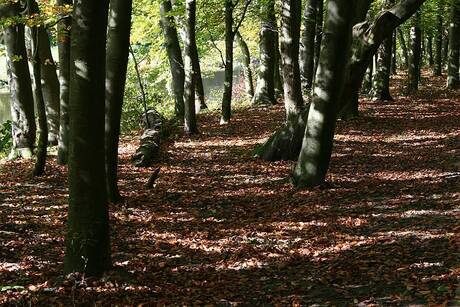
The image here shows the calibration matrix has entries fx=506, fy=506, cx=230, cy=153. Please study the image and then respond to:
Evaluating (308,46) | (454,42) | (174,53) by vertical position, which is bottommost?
(174,53)

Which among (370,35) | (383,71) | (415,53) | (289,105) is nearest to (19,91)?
(289,105)

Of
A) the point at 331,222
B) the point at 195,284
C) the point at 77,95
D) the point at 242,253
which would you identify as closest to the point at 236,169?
the point at 331,222

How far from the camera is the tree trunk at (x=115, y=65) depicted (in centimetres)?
912

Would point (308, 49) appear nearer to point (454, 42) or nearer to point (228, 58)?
point (228, 58)

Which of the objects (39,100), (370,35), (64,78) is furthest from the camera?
(64,78)

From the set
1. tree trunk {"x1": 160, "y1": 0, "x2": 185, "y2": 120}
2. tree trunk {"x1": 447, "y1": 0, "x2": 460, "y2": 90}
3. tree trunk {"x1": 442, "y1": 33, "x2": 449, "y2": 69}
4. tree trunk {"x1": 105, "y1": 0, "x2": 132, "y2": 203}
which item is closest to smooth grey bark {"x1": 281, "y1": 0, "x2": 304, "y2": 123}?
tree trunk {"x1": 105, "y1": 0, "x2": 132, "y2": 203}

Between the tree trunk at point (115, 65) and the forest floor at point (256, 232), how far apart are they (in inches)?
53.0

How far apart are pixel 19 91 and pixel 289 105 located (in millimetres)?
7989

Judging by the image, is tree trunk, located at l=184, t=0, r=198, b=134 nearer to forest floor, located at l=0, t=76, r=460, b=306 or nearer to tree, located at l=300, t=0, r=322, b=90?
forest floor, located at l=0, t=76, r=460, b=306

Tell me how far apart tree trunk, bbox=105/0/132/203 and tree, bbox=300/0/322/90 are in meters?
8.70

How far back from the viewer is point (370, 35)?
1134 centimetres

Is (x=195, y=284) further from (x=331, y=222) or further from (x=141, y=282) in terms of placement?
(x=331, y=222)

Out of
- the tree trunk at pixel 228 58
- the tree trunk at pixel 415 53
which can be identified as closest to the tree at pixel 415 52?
the tree trunk at pixel 415 53

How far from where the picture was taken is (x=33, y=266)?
272 inches
